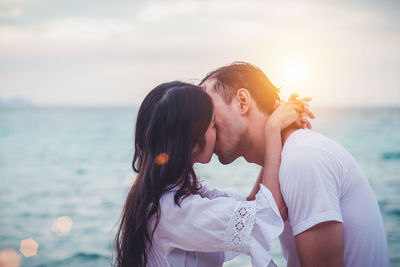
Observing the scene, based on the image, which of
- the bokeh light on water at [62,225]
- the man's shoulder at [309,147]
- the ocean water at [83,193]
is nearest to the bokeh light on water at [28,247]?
the ocean water at [83,193]

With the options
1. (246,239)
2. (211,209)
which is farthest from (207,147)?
A: (246,239)

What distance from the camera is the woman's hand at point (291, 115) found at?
8.06ft

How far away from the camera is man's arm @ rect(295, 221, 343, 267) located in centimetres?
188

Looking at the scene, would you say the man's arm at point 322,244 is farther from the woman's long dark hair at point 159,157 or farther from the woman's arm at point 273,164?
the woman's long dark hair at point 159,157

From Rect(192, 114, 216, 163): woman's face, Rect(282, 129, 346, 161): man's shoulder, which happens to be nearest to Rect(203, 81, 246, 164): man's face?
Rect(192, 114, 216, 163): woman's face

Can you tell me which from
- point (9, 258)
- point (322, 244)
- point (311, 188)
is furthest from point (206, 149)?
point (9, 258)

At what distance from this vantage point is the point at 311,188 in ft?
6.18

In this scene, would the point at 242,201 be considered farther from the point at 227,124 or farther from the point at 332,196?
the point at 227,124

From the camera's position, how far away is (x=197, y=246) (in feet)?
6.91

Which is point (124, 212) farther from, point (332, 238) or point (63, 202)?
point (63, 202)

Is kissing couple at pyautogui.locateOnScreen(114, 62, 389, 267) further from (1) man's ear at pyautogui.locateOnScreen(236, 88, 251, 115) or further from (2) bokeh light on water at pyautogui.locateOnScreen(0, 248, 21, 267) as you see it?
(2) bokeh light on water at pyautogui.locateOnScreen(0, 248, 21, 267)

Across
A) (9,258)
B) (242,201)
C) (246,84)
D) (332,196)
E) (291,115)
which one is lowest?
(9,258)

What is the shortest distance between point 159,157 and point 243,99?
2.60 ft

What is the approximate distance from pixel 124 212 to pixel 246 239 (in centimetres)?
81
